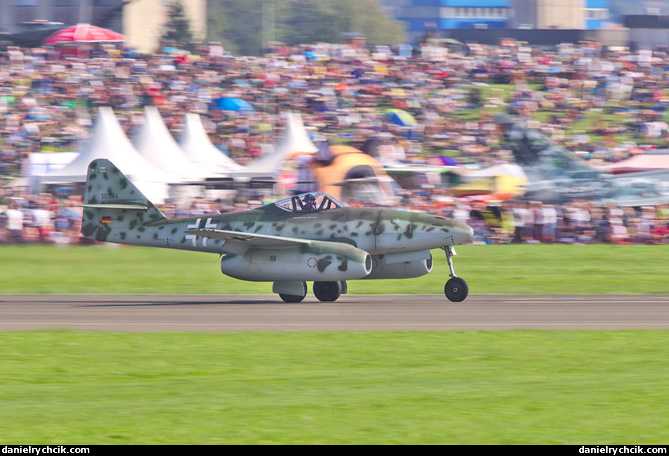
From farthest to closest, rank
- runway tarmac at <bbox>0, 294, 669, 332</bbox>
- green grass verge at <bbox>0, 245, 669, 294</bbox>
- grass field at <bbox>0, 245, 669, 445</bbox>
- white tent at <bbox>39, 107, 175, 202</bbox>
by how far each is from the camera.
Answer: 1. white tent at <bbox>39, 107, 175, 202</bbox>
2. green grass verge at <bbox>0, 245, 669, 294</bbox>
3. runway tarmac at <bbox>0, 294, 669, 332</bbox>
4. grass field at <bbox>0, 245, 669, 445</bbox>

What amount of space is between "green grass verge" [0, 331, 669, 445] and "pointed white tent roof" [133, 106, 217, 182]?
18.4 m

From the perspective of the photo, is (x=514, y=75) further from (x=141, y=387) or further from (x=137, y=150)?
(x=141, y=387)

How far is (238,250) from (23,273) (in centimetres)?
790

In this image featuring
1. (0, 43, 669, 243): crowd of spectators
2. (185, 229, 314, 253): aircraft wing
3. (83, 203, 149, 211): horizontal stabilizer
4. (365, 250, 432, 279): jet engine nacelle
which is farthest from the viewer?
(0, 43, 669, 243): crowd of spectators

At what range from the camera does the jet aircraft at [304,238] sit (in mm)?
19203

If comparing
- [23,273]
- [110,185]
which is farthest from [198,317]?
[23,273]

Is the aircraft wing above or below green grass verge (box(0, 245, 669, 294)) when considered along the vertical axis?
above

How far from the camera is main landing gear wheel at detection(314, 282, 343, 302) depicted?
798 inches

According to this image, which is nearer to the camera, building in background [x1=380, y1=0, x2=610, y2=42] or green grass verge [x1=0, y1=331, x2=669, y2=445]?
green grass verge [x1=0, y1=331, x2=669, y2=445]

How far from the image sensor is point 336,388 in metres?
10.2

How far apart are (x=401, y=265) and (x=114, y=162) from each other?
14.3 m

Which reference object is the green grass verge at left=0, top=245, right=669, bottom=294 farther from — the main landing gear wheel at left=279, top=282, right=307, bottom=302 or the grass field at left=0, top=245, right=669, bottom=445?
the grass field at left=0, top=245, right=669, bottom=445

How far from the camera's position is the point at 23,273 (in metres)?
25.2

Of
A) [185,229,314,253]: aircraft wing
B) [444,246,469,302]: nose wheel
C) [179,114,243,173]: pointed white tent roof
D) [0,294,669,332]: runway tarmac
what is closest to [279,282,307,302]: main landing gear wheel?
[0,294,669,332]: runway tarmac
